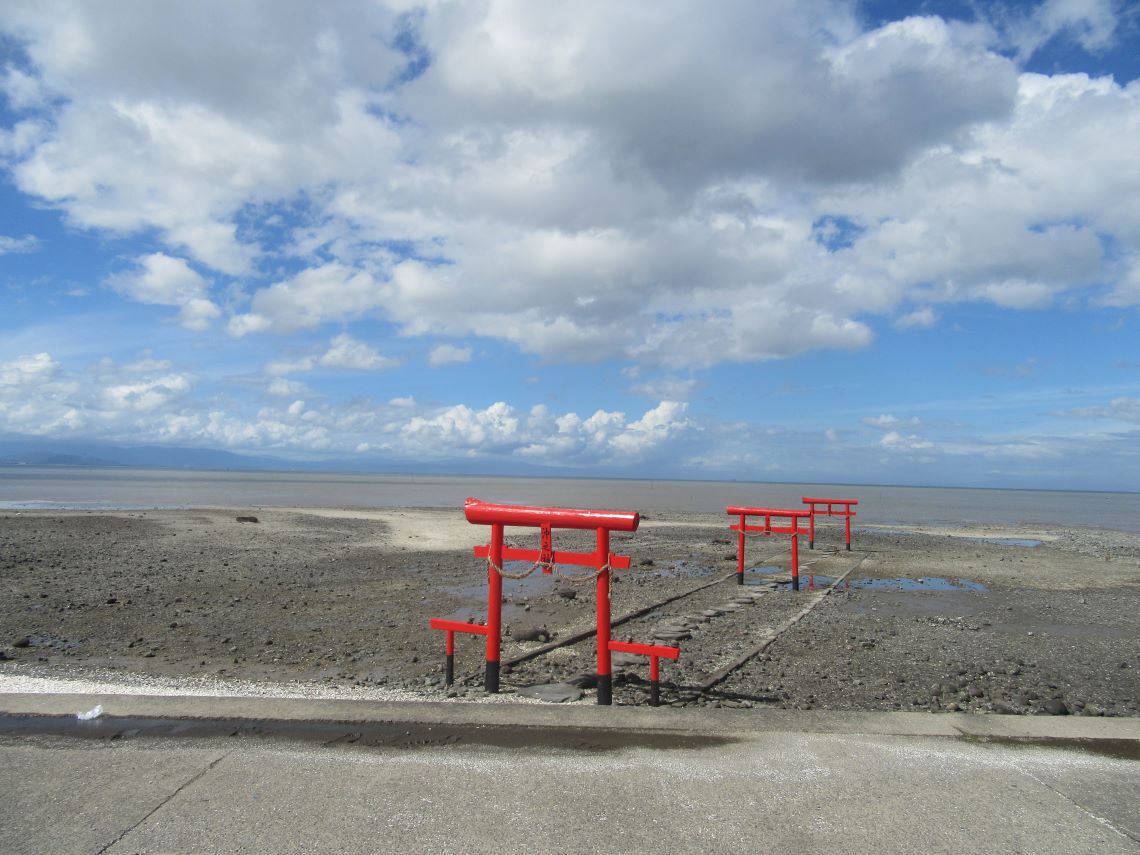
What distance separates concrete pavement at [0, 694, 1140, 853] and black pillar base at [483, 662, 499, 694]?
127cm

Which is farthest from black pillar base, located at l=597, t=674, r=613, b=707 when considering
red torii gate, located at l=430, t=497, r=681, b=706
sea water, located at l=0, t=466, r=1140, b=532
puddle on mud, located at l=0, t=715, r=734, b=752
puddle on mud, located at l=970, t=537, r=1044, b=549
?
sea water, located at l=0, t=466, r=1140, b=532

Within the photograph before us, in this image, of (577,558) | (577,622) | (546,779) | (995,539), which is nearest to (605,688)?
(577,558)

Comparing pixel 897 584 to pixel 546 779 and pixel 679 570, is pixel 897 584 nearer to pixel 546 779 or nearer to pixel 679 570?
pixel 679 570

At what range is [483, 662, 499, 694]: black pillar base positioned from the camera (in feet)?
21.8

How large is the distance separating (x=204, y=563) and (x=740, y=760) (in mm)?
16431

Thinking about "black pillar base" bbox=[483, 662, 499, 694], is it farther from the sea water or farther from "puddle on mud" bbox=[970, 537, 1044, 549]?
the sea water

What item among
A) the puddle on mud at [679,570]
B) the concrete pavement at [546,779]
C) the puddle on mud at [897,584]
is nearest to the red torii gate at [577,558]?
→ the concrete pavement at [546,779]

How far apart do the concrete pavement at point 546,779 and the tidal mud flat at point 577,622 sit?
1.92 meters

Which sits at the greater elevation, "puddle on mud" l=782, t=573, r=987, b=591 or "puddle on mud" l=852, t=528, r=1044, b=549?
"puddle on mud" l=782, t=573, r=987, b=591

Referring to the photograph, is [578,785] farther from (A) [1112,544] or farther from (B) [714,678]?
(A) [1112,544]

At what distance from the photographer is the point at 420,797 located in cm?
396

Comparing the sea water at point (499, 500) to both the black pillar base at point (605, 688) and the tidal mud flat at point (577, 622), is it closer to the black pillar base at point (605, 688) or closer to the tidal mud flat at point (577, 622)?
the tidal mud flat at point (577, 622)

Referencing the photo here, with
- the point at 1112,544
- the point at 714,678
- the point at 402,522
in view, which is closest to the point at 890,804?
the point at 714,678

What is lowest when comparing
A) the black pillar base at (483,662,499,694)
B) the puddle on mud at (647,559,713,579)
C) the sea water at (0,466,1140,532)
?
the sea water at (0,466,1140,532)
